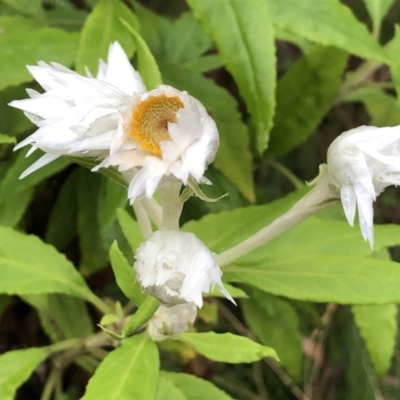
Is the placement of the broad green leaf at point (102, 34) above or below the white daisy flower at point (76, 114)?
below

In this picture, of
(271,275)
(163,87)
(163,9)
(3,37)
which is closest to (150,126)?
(163,87)

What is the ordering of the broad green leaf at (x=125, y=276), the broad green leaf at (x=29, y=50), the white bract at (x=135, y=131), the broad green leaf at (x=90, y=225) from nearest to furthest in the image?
the white bract at (x=135, y=131) < the broad green leaf at (x=125, y=276) < the broad green leaf at (x=29, y=50) < the broad green leaf at (x=90, y=225)

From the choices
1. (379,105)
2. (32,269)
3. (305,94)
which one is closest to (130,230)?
(32,269)

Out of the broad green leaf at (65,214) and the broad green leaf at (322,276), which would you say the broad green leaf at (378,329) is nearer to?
the broad green leaf at (322,276)

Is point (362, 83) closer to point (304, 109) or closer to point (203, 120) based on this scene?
point (304, 109)

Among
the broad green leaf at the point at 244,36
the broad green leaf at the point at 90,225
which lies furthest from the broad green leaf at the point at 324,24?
the broad green leaf at the point at 90,225

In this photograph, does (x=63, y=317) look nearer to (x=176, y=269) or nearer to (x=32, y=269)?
(x=32, y=269)
